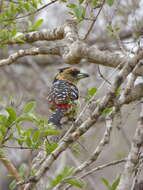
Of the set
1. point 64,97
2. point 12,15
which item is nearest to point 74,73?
point 64,97

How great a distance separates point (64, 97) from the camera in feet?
15.7

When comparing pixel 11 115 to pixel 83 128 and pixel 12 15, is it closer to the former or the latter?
pixel 83 128

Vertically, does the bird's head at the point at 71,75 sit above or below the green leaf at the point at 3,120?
below

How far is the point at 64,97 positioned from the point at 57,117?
0.52 metres

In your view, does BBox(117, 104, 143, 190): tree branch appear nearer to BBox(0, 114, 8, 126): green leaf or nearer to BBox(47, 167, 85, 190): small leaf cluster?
BBox(47, 167, 85, 190): small leaf cluster

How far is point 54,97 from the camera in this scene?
4855mm

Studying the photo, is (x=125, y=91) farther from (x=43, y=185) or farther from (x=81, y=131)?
(x=43, y=185)

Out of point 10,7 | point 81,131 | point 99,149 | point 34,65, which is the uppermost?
point 10,7

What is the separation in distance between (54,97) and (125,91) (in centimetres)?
220

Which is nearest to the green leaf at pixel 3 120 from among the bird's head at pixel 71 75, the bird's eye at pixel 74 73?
the bird's head at pixel 71 75

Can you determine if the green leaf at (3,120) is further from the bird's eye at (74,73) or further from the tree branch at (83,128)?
the bird's eye at (74,73)

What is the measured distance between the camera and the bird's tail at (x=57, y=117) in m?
4.07

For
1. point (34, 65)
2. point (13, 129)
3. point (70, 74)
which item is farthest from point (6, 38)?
point (34, 65)

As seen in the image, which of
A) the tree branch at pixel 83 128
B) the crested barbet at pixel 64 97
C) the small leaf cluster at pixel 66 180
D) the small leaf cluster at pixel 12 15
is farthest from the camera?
the crested barbet at pixel 64 97
